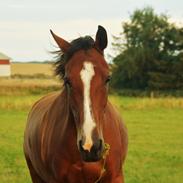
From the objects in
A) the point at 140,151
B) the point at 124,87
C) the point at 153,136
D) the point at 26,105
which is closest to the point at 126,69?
the point at 124,87

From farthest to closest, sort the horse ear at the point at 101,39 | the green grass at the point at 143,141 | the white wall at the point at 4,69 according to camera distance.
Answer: the white wall at the point at 4,69, the green grass at the point at 143,141, the horse ear at the point at 101,39

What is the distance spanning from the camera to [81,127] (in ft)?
13.1

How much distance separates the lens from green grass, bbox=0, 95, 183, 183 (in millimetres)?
9484

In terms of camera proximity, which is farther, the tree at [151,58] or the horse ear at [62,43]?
the tree at [151,58]

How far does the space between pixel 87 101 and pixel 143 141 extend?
11.1 meters

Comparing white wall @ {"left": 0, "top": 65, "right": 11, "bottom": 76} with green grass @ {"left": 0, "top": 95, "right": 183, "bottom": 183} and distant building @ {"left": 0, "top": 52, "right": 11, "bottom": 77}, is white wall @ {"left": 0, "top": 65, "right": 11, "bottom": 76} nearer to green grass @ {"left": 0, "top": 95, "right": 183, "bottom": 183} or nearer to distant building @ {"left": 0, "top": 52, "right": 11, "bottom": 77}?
distant building @ {"left": 0, "top": 52, "right": 11, "bottom": 77}

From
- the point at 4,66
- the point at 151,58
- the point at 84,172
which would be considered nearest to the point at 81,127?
the point at 84,172

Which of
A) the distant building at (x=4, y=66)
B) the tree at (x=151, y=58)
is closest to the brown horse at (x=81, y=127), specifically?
the tree at (x=151, y=58)

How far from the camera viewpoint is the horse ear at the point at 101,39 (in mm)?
4434

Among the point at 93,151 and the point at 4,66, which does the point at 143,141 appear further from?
the point at 4,66

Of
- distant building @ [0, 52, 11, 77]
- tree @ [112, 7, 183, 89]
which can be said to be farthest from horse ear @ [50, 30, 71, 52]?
distant building @ [0, 52, 11, 77]

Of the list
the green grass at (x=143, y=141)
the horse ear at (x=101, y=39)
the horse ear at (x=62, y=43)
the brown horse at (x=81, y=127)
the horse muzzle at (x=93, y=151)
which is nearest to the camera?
the horse muzzle at (x=93, y=151)

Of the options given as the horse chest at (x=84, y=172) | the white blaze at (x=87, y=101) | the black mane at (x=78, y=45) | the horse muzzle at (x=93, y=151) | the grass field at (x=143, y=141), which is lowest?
the grass field at (x=143, y=141)

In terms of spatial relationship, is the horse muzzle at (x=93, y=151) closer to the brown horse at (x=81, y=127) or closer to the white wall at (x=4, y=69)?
the brown horse at (x=81, y=127)
